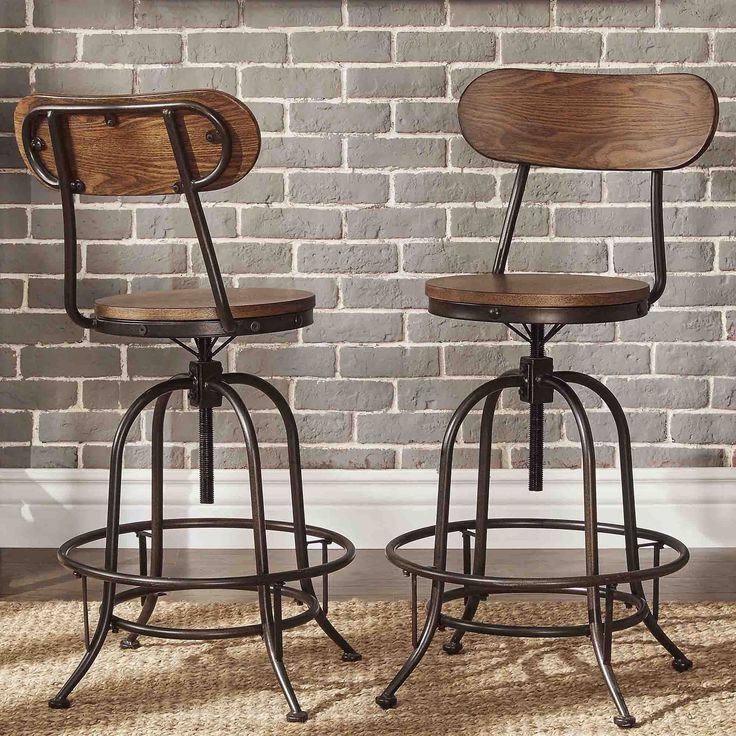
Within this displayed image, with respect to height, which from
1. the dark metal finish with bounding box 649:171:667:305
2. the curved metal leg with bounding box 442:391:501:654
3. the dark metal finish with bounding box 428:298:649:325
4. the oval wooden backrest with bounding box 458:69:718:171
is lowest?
the curved metal leg with bounding box 442:391:501:654

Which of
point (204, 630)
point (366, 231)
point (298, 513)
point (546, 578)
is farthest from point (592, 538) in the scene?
point (366, 231)

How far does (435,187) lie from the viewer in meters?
2.50

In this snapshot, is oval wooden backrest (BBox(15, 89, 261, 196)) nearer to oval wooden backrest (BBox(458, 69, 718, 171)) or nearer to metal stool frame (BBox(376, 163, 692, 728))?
metal stool frame (BBox(376, 163, 692, 728))

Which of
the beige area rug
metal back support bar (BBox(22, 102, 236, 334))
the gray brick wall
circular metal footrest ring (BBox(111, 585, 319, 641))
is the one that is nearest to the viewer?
metal back support bar (BBox(22, 102, 236, 334))

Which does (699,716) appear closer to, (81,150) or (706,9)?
(81,150)

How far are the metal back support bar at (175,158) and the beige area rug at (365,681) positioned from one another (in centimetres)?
60

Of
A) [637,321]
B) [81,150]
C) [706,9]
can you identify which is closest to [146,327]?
[81,150]

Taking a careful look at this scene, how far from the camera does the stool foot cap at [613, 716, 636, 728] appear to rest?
1.64 metres

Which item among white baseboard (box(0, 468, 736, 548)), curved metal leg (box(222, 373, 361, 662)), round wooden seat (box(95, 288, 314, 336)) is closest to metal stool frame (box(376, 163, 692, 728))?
curved metal leg (box(222, 373, 361, 662))

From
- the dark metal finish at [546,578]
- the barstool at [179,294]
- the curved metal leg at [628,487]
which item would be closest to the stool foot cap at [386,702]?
the dark metal finish at [546,578]

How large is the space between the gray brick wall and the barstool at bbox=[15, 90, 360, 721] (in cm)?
62

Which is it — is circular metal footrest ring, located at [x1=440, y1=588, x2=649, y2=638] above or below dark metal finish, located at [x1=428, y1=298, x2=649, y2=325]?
below

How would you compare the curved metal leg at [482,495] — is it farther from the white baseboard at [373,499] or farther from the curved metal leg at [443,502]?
the white baseboard at [373,499]

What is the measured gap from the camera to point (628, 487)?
1.88 meters
